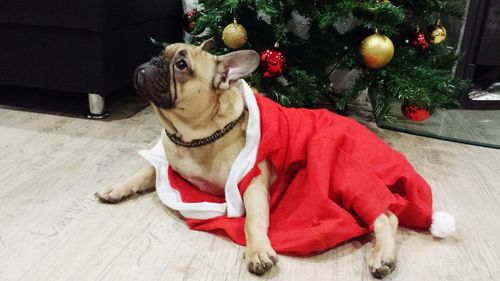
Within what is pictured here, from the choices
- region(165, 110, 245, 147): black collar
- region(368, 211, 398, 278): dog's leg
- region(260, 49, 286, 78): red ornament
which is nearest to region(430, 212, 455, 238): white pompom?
region(368, 211, 398, 278): dog's leg

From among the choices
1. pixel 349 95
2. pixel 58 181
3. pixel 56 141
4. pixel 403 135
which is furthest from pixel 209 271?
pixel 403 135

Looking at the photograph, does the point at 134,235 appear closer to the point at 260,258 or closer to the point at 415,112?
the point at 260,258

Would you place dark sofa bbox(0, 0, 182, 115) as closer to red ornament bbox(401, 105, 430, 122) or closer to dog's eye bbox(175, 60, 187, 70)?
dog's eye bbox(175, 60, 187, 70)

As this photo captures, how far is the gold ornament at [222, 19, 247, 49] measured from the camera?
152cm

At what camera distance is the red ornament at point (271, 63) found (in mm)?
1526

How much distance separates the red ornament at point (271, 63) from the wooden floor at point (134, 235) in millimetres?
515

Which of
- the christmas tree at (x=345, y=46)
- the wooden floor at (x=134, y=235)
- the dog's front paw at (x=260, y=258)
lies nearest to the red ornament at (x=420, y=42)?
the christmas tree at (x=345, y=46)

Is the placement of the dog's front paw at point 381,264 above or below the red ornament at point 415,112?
below

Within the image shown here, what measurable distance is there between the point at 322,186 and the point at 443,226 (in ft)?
0.93

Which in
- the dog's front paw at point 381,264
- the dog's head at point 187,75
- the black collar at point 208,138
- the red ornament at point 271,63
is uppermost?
the dog's head at point 187,75

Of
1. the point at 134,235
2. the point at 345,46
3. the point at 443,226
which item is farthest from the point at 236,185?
the point at 345,46

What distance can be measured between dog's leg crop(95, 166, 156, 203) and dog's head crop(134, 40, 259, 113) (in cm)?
25

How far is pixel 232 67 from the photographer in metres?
1.00

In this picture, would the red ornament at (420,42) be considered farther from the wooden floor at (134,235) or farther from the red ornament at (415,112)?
the wooden floor at (134,235)
